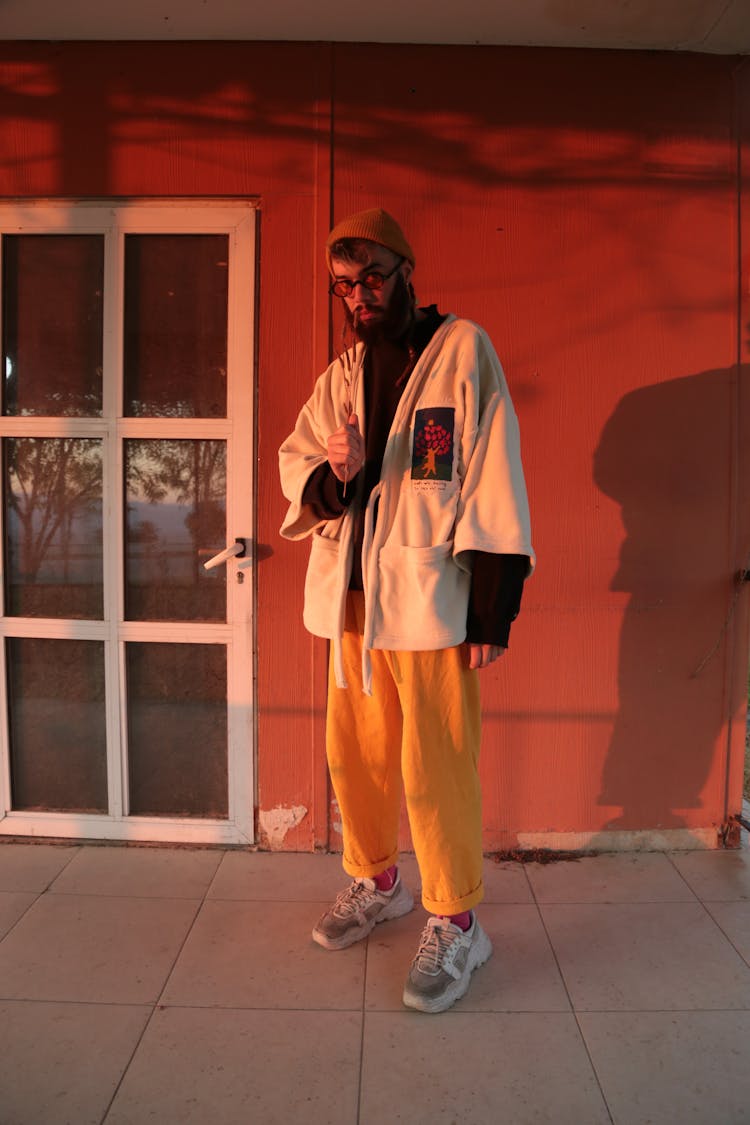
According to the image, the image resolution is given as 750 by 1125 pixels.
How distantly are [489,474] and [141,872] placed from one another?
5.96 ft

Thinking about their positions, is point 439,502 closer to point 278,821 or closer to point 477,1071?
point 477,1071

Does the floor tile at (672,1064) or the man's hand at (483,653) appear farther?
the man's hand at (483,653)

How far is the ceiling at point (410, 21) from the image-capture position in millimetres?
2170

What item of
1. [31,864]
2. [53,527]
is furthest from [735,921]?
[53,527]

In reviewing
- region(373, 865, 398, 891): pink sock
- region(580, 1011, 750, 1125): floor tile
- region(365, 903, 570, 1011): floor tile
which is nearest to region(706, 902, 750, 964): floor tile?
region(580, 1011, 750, 1125): floor tile

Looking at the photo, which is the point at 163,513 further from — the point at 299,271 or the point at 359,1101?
the point at 359,1101

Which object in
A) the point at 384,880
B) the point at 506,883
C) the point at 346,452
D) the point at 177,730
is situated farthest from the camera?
the point at 177,730

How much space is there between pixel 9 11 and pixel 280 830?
283cm

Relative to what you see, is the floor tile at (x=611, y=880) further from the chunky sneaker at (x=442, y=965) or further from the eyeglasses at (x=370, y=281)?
the eyeglasses at (x=370, y=281)

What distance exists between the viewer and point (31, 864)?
250 cm

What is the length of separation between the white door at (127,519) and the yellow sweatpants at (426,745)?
670mm

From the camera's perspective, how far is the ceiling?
7.12 feet

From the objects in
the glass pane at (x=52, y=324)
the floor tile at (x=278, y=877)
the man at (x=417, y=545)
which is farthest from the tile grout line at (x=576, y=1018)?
the glass pane at (x=52, y=324)

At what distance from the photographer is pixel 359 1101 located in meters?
1.53
